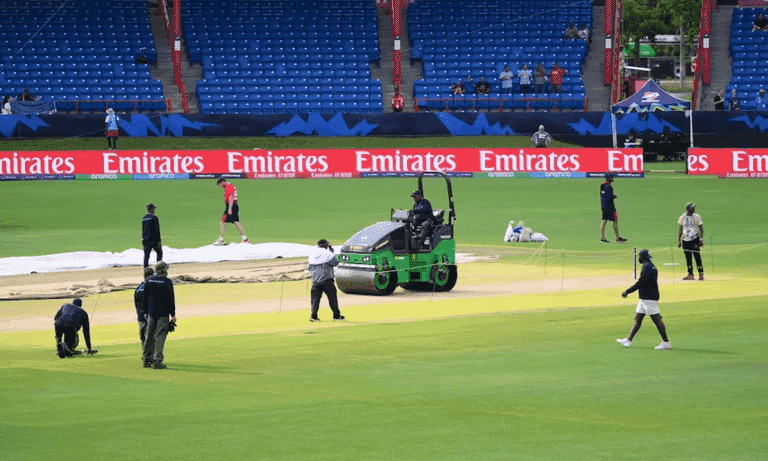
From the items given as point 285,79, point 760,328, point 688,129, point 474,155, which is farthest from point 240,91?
point 760,328

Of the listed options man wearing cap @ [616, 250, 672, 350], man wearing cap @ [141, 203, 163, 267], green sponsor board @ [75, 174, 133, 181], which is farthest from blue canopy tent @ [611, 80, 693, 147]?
man wearing cap @ [616, 250, 672, 350]

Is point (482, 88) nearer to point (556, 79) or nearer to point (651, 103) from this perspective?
point (556, 79)

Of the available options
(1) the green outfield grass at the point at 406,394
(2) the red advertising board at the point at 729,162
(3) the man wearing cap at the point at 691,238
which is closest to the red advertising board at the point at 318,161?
(2) the red advertising board at the point at 729,162

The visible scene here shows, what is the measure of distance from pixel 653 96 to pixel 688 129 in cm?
310

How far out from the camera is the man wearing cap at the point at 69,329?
54.4 ft

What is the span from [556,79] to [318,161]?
14.3 m

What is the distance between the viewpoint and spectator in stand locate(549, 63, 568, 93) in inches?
2170

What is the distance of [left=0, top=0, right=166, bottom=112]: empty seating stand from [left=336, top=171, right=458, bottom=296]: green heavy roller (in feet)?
105

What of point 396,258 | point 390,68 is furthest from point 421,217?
point 390,68

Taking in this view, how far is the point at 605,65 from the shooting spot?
5744cm

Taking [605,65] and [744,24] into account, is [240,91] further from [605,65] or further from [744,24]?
[744,24]

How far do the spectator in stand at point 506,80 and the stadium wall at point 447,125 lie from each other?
14.3ft

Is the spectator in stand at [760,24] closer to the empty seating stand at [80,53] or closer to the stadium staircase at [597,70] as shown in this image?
the stadium staircase at [597,70]

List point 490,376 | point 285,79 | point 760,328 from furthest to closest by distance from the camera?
point 285,79, point 760,328, point 490,376
